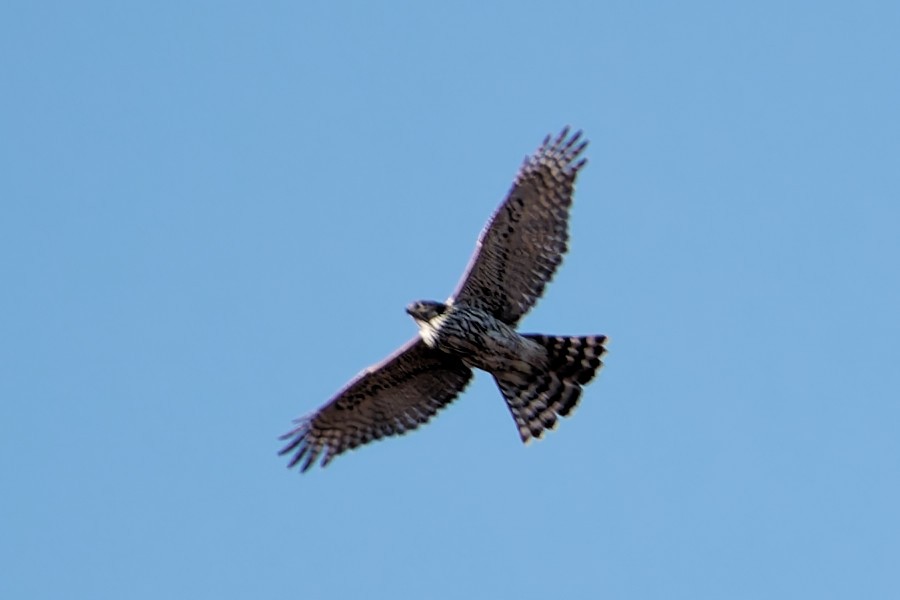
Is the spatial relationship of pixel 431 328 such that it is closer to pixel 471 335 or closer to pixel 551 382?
pixel 471 335

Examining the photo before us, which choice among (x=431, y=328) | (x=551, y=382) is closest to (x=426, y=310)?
(x=431, y=328)

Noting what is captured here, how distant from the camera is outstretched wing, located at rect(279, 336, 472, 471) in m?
26.4

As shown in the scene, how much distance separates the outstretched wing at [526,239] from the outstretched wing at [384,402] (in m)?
0.90

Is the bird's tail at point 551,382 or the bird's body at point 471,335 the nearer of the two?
the bird's body at point 471,335

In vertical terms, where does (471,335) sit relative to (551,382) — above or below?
above

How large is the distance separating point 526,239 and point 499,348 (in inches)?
47.0

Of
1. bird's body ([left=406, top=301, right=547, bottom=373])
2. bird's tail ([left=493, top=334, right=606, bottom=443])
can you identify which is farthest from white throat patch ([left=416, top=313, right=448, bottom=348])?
bird's tail ([left=493, top=334, right=606, bottom=443])

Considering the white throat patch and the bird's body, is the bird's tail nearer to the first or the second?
the bird's body

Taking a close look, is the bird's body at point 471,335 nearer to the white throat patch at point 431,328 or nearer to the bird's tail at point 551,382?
the white throat patch at point 431,328

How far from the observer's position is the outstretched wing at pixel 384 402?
26.4 metres

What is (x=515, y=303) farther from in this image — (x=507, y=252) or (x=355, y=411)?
(x=355, y=411)

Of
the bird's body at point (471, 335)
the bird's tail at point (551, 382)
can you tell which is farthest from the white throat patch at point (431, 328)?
the bird's tail at point (551, 382)

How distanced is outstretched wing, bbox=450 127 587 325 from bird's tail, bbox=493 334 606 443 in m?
0.54

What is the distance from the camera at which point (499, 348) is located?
1016 inches
